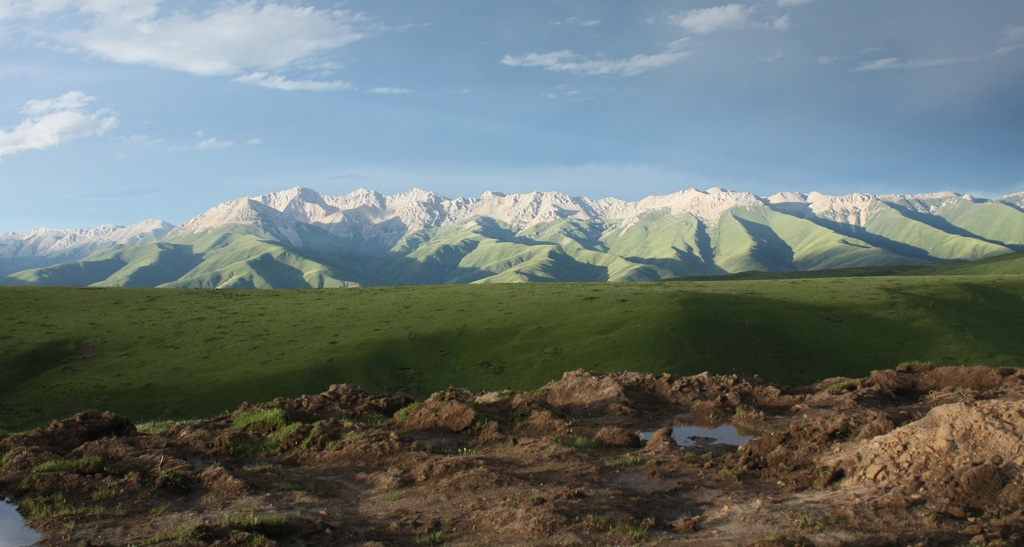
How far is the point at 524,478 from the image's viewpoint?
17641mm

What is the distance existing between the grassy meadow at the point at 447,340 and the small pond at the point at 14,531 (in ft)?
118

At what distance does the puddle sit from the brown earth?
56 centimetres

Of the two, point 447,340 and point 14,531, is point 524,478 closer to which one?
point 14,531

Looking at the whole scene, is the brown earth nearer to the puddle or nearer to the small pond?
the small pond

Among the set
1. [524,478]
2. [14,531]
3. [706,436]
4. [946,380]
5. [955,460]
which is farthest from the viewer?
[946,380]

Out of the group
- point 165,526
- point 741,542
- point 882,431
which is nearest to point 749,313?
point 882,431

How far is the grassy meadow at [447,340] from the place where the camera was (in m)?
53.9

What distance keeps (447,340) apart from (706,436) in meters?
44.2

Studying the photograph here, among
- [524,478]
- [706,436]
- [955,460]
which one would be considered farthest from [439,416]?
[955,460]

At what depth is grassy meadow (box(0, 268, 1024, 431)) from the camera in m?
53.9

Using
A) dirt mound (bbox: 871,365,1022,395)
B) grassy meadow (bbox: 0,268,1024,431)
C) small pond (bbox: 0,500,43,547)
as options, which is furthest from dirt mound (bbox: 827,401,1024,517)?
grassy meadow (bbox: 0,268,1024,431)

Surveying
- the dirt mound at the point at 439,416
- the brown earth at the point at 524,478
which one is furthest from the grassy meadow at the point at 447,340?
the brown earth at the point at 524,478

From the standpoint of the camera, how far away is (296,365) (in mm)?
57750

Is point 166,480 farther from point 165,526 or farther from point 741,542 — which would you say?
point 741,542
